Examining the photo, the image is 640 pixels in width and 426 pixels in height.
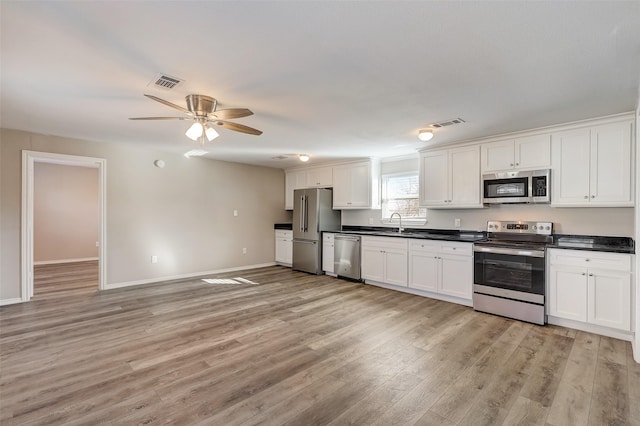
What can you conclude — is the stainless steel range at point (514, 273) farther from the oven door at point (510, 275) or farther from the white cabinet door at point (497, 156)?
the white cabinet door at point (497, 156)

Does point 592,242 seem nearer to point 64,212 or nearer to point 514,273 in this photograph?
point 514,273

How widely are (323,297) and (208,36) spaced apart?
3.64 metres

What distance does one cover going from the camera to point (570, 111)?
3.13m

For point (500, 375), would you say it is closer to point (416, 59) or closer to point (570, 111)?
point (416, 59)

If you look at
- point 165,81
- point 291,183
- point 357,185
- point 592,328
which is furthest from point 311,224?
point 592,328

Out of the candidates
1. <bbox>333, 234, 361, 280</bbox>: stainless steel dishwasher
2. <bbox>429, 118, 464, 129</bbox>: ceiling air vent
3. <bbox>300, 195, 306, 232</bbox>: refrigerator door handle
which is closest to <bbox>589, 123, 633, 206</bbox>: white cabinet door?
<bbox>429, 118, 464, 129</bbox>: ceiling air vent

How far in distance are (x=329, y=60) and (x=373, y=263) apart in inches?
150

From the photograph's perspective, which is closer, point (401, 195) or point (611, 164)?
point (611, 164)

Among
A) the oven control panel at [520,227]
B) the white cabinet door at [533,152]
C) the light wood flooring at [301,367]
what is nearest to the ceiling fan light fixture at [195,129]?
the light wood flooring at [301,367]

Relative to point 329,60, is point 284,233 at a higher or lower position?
lower

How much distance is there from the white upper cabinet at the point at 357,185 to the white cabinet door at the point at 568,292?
303 cm

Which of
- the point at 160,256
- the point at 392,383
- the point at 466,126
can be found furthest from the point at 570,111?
the point at 160,256

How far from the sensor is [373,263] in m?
5.27

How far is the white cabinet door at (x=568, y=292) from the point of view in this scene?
3.21 meters
